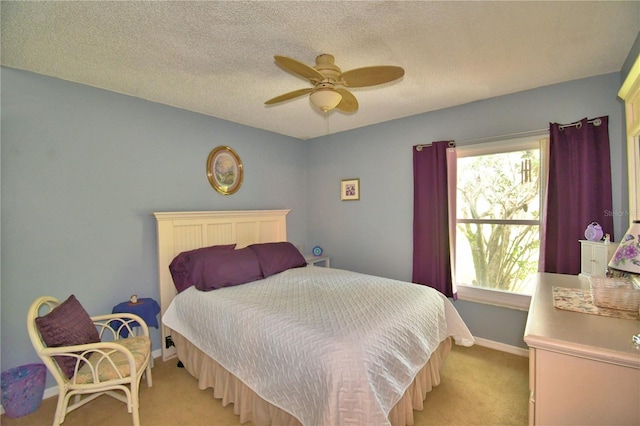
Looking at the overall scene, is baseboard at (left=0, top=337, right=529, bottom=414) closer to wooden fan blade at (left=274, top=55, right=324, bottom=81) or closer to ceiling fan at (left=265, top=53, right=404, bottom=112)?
ceiling fan at (left=265, top=53, right=404, bottom=112)

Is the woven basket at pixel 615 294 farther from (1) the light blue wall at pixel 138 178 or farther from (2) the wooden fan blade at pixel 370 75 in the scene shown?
(2) the wooden fan blade at pixel 370 75

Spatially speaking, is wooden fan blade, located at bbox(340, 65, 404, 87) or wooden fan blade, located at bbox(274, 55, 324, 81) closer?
wooden fan blade, located at bbox(274, 55, 324, 81)

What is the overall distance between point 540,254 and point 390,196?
5.20 feet

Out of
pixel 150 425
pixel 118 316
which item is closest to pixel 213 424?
pixel 150 425

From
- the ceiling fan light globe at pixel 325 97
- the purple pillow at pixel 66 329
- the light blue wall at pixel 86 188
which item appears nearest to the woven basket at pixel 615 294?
the ceiling fan light globe at pixel 325 97

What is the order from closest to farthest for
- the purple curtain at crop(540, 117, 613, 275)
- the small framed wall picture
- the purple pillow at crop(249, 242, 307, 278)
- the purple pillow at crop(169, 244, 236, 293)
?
the purple curtain at crop(540, 117, 613, 275) < the purple pillow at crop(169, 244, 236, 293) < the purple pillow at crop(249, 242, 307, 278) < the small framed wall picture

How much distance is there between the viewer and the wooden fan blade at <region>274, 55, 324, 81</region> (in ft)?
4.99

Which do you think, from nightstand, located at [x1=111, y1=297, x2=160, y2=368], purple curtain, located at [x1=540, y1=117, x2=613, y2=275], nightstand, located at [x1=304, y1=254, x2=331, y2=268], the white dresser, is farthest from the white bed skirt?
nightstand, located at [x1=304, y1=254, x2=331, y2=268]

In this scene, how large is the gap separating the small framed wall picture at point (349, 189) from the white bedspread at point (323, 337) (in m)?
1.50

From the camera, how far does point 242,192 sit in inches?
141

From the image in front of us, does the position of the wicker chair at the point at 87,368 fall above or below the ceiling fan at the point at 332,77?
below

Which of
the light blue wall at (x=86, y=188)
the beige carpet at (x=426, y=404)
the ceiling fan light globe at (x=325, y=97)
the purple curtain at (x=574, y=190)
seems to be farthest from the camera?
the purple curtain at (x=574, y=190)

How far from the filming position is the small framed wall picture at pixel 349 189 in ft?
12.5

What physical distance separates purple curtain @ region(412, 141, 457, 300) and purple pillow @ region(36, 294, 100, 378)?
9.82 ft
